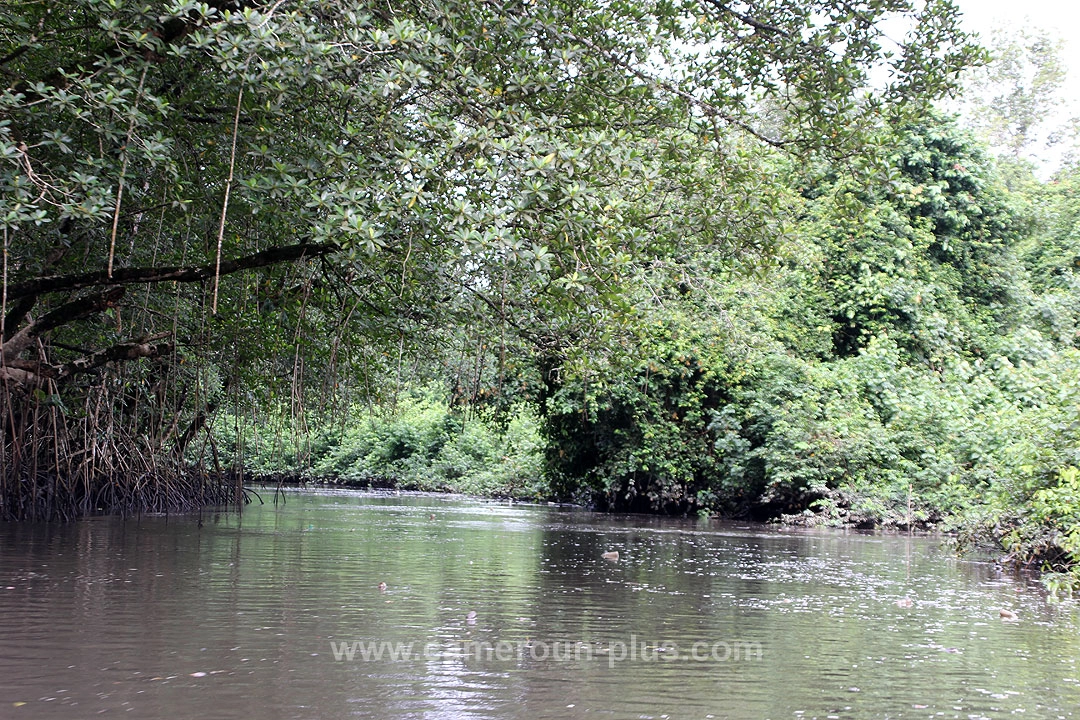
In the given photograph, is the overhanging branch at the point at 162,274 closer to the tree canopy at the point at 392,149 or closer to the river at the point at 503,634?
the tree canopy at the point at 392,149

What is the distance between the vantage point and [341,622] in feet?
21.7

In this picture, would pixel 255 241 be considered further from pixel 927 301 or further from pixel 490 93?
pixel 927 301

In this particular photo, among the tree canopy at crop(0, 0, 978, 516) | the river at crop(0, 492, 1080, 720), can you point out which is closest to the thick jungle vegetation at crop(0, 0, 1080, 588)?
the tree canopy at crop(0, 0, 978, 516)

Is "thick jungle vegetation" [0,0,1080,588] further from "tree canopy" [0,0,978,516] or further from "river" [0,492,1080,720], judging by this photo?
"river" [0,492,1080,720]

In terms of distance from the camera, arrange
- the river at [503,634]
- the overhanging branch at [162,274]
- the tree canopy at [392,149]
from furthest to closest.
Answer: the overhanging branch at [162,274]
the tree canopy at [392,149]
the river at [503,634]

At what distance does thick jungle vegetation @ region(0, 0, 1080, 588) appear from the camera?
7477mm

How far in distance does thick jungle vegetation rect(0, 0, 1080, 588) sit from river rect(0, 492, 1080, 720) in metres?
1.78

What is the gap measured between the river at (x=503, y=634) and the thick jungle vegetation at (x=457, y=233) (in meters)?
1.78

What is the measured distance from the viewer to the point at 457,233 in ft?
23.1

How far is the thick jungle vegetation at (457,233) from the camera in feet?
24.5

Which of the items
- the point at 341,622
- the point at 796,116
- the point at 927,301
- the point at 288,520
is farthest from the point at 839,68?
the point at 927,301

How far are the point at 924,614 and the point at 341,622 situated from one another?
175 inches

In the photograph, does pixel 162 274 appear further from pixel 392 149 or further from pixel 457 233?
pixel 457 233

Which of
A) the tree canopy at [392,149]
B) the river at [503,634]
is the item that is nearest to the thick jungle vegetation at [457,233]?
the tree canopy at [392,149]
